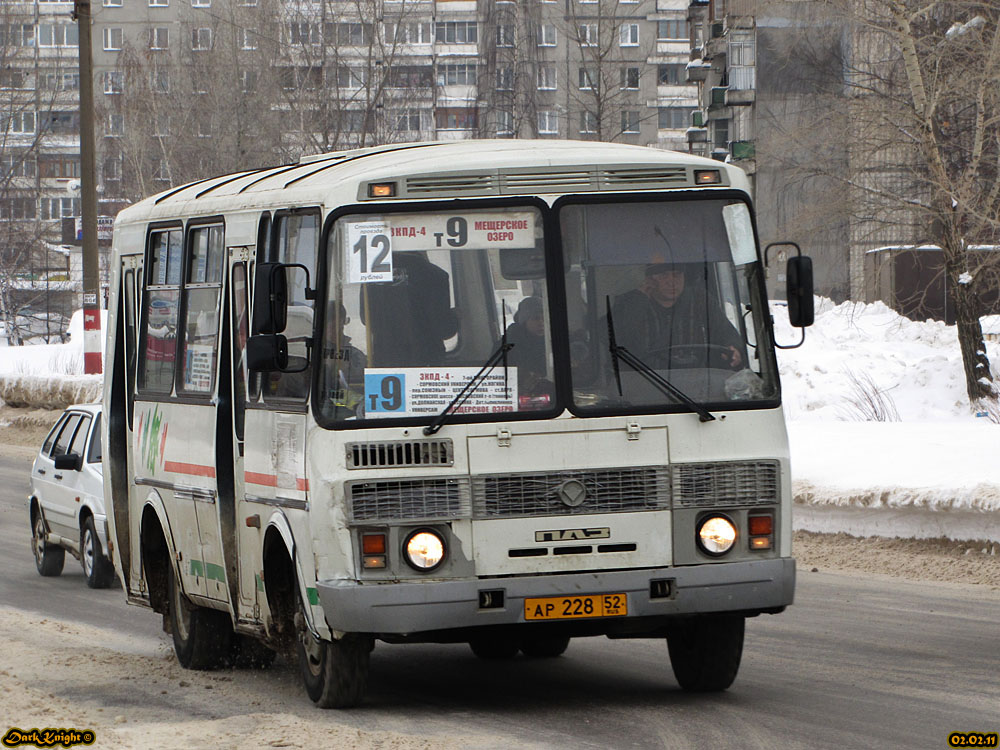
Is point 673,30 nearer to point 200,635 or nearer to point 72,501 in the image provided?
point 72,501

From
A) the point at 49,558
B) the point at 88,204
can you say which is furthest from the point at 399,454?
the point at 88,204

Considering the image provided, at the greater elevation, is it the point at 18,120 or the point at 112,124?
the point at 112,124

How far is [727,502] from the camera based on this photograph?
802 cm

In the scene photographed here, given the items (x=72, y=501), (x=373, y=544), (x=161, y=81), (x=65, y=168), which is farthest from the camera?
(x=65, y=168)

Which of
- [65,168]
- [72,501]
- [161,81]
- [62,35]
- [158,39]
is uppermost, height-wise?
[62,35]

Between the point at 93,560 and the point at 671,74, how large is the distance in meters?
91.0

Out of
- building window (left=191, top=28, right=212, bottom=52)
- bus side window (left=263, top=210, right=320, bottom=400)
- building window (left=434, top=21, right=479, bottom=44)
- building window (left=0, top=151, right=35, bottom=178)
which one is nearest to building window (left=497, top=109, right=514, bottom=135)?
building window (left=191, top=28, right=212, bottom=52)

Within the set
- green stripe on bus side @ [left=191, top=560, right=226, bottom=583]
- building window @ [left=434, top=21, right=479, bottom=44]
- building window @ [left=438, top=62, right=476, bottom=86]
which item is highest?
building window @ [left=434, top=21, right=479, bottom=44]

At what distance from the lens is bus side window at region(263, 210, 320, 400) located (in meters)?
8.14

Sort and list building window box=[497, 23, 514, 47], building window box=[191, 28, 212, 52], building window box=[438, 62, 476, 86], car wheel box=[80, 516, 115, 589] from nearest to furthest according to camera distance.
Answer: car wheel box=[80, 516, 115, 589], building window box=[191, 28, 212, 52], building window box=[497, 23, 514, 47], building window box=[438, 62, 476, 86]

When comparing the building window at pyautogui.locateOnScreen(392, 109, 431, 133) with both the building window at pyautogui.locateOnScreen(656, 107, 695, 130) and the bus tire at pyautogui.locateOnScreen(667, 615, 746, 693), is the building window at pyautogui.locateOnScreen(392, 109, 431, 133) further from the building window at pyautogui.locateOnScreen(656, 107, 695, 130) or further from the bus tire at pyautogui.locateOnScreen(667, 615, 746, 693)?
the building window at pyautogui.locateOnScreen(656, 107, 695, 130)

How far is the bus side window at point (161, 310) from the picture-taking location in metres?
10.2

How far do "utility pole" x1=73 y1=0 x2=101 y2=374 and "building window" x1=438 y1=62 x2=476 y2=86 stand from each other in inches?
2098

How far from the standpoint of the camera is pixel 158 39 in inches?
3071
